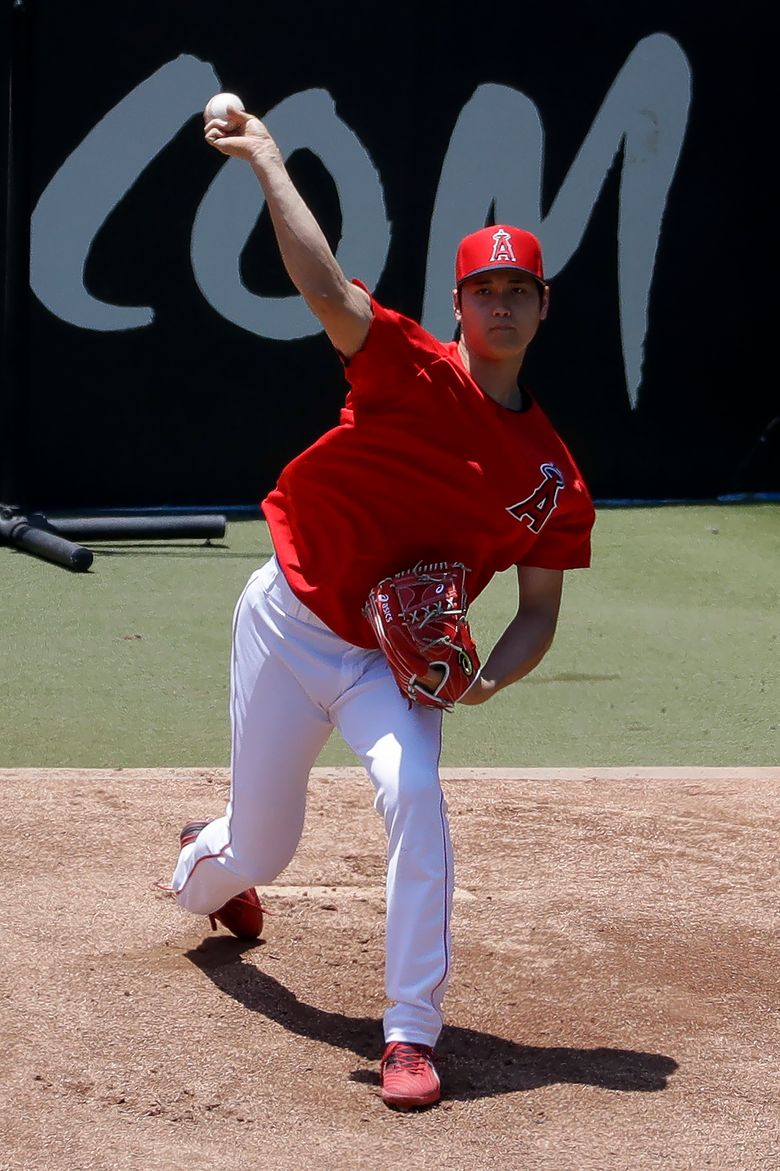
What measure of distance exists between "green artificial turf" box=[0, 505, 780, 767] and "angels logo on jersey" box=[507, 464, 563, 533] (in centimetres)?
231

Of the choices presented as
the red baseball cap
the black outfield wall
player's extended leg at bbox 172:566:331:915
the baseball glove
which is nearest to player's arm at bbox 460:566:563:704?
the baseball glove

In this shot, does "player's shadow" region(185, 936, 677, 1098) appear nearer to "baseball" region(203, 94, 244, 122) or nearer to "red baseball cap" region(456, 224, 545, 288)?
"red baseball cap" region(456, 224, 545, 288)

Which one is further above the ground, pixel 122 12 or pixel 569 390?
pixel 122 12

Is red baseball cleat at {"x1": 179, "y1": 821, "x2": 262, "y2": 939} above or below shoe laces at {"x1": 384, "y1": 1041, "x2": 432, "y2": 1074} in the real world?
below

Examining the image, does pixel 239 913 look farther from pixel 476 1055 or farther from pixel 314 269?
pixel 314 269

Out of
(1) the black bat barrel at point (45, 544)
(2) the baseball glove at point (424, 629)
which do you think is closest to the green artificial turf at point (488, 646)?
(1) the black bat barrel at point (45, 544)

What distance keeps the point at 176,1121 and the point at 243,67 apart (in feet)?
24.3

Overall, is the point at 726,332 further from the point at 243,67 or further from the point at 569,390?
the point at 243,67

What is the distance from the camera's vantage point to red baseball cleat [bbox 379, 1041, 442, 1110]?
10.9 feet

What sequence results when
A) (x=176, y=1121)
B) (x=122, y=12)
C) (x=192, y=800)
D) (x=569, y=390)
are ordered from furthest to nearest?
(x=569, y=390), (x=122, y=12), (x=192, y=800), (x=176, y=1121)

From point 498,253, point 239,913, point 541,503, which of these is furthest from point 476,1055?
point 498,253

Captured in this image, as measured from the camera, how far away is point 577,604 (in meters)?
8.26

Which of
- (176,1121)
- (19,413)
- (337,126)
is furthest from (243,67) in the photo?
(176,1121)

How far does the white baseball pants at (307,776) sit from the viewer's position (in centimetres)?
341
